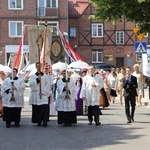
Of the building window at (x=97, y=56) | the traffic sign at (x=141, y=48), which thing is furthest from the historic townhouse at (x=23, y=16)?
the traffic sign at (x=141, y=48)

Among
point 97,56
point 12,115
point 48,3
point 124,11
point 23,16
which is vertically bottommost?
point 12,115

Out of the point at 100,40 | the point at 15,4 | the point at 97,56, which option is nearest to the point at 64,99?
the point at 15,4

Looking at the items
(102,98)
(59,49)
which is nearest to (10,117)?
(102,98)

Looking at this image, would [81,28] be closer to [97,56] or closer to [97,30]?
[97,30]

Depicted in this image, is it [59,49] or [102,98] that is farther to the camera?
[59,49]

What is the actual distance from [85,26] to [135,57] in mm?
6635

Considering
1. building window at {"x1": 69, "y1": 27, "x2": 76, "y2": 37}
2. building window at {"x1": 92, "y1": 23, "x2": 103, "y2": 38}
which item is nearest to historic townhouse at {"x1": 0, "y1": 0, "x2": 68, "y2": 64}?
building window at {"x1": 69, "y1": 27, "x2": 76, "y2": 37}

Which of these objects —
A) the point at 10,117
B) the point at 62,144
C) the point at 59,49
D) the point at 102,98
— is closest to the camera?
the point at 62,144

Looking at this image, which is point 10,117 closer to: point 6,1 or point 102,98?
point 102,98

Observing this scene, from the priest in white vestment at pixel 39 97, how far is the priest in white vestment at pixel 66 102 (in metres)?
0.40

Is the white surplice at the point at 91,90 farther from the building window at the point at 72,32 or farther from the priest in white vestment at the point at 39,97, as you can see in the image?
the building window at the point at 72,32

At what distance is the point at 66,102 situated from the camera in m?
15.9

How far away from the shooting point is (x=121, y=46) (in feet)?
192

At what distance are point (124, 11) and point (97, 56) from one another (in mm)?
39632
